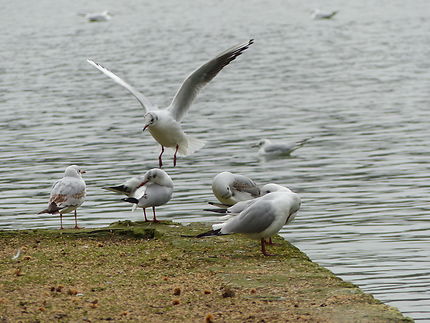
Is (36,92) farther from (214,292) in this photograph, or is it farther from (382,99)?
(214,292)

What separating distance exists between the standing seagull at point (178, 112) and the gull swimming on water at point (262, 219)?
3706 millimetres

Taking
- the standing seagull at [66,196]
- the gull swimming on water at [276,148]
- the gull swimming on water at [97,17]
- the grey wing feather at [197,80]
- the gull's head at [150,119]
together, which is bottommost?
the gull swimming on water at [97,17]

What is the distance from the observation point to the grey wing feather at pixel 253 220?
761 cm

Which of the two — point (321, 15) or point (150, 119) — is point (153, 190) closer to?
point (150, 119)

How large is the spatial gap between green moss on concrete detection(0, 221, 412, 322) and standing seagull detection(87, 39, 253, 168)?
3197 mm

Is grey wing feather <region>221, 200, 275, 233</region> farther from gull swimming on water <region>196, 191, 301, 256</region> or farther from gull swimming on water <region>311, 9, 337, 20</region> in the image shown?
gull swimming on water <region>311, 9, 337, 20</region>

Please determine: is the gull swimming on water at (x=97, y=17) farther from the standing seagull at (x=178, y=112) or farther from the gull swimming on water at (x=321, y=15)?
the standing seagull at (x=178, y=112)

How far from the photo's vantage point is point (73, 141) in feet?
57.5

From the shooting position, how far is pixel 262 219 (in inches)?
300

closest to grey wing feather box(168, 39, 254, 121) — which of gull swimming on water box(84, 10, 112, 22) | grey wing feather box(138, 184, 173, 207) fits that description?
grey wing feather box(138, 184, 173, 207)

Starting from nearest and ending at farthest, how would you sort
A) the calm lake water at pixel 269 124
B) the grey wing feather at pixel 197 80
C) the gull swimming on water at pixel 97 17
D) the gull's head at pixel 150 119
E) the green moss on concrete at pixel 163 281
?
the green moss on concrete at pixel 163 281 < the calm lake water at pixel 269 124 < the grey wing feather at pixel 197 80 < the gull's head at pixel 150 119 < the gull swimming on water at pixel 97 17

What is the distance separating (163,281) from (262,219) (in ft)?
4.01

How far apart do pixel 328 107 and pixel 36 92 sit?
7.88 m

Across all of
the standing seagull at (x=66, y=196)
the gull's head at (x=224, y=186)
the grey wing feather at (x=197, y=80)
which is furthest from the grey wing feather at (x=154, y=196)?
the grey wing feather at (x=197, y=80)
